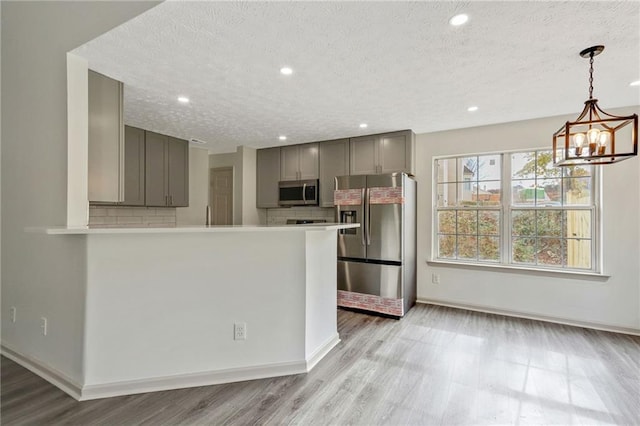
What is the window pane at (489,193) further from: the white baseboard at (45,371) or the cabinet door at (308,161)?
the white baseboard at (45,371)

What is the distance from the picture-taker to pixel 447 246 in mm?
4133

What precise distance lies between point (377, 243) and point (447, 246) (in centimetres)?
111

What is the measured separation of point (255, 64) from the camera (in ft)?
7.32

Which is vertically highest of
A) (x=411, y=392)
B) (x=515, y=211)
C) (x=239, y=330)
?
(x=515, y=211)

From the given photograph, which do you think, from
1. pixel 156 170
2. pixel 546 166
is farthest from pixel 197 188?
pixel 546 166

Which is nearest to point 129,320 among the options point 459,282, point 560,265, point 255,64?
point 255,64

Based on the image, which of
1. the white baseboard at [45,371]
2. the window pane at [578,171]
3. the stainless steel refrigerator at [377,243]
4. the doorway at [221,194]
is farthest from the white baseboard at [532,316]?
the white baseboard at [45,371]

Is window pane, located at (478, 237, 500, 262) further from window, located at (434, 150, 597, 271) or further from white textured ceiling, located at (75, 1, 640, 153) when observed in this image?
white textured ceiling, located at (75, 1, 640, 153)

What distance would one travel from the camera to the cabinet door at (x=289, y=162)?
4832mm

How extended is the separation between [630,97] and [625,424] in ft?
9.46

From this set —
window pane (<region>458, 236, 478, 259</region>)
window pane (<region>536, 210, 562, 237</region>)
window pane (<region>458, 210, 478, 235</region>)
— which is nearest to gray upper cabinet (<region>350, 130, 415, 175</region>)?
window pane (<region>458, 210, 478, 235</region>)

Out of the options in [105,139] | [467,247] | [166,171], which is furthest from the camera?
[166,171]

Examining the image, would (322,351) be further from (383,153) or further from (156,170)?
(156,170)

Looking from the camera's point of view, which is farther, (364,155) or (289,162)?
(289,162)
